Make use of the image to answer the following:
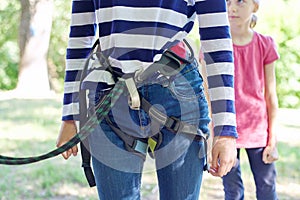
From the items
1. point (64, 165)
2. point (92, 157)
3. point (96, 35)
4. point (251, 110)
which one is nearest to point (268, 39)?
point (251, 110)

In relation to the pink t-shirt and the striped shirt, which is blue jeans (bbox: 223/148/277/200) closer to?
the pink t-shirt

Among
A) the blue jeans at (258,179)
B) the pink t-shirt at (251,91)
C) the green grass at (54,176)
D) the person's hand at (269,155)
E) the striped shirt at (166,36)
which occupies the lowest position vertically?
the green grass at (54,176)

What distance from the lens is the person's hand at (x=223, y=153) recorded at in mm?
1573

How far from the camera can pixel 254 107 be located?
9.10 ft

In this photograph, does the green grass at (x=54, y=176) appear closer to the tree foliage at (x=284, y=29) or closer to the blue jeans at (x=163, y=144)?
the blue jeans at (x=163, y=144)

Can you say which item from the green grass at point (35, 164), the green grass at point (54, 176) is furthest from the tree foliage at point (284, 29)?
the green grass at point (54, 176)

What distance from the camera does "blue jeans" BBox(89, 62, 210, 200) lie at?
1.57m

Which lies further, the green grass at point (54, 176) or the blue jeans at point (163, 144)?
the green grass at point (54, 176)

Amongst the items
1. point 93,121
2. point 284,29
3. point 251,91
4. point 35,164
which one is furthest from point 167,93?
point 284,29

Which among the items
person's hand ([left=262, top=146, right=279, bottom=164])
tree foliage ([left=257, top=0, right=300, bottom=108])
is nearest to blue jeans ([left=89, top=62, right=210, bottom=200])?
person's hand ([left=262, top=146, right=279, bottom=164])

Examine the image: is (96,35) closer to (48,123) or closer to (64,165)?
(64,165)

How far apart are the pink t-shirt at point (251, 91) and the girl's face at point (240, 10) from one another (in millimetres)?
142

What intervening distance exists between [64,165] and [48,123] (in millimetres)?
1763

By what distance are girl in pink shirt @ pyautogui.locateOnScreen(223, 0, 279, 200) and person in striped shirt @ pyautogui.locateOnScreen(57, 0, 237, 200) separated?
1.18 metres
